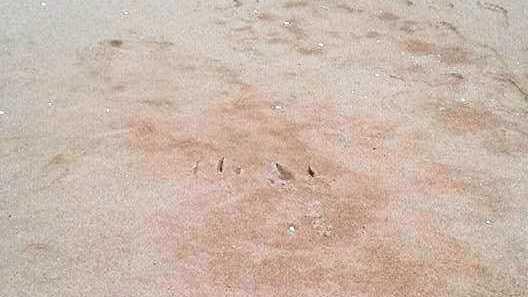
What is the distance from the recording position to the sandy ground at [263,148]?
2258mm

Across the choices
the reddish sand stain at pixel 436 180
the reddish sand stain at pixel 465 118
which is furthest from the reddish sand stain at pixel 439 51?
the reddish sand stain at pixel 436 180

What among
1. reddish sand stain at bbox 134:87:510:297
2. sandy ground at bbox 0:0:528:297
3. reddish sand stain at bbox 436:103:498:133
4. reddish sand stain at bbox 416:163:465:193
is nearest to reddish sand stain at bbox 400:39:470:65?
sandy ground at bbox 0:0:528:297

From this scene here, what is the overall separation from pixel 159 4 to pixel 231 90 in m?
1.02

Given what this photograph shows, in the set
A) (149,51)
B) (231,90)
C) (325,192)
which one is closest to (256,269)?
(325,192)

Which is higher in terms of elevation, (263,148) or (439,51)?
(439,51)

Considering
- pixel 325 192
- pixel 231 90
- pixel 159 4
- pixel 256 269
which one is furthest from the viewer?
pixel 159 4

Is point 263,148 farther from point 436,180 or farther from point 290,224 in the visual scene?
point 436,180

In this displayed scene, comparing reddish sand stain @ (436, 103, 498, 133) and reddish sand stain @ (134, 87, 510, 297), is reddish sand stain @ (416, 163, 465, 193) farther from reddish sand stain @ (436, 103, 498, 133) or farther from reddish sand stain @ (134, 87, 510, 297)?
reddish sand stain @ (436, 103, 498, 133)

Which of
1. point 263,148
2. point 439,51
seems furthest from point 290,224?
point 439,51

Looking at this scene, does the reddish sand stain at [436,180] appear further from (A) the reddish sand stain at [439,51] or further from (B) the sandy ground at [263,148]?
(A) the reddish sand stain at [439,51]

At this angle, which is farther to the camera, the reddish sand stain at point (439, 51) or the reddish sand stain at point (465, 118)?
the reddish sand stain at point (439, 51)

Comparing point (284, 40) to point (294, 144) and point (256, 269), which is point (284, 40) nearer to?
point (294, 144)

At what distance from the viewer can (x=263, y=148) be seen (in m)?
2.81

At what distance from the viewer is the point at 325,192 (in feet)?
8.50
